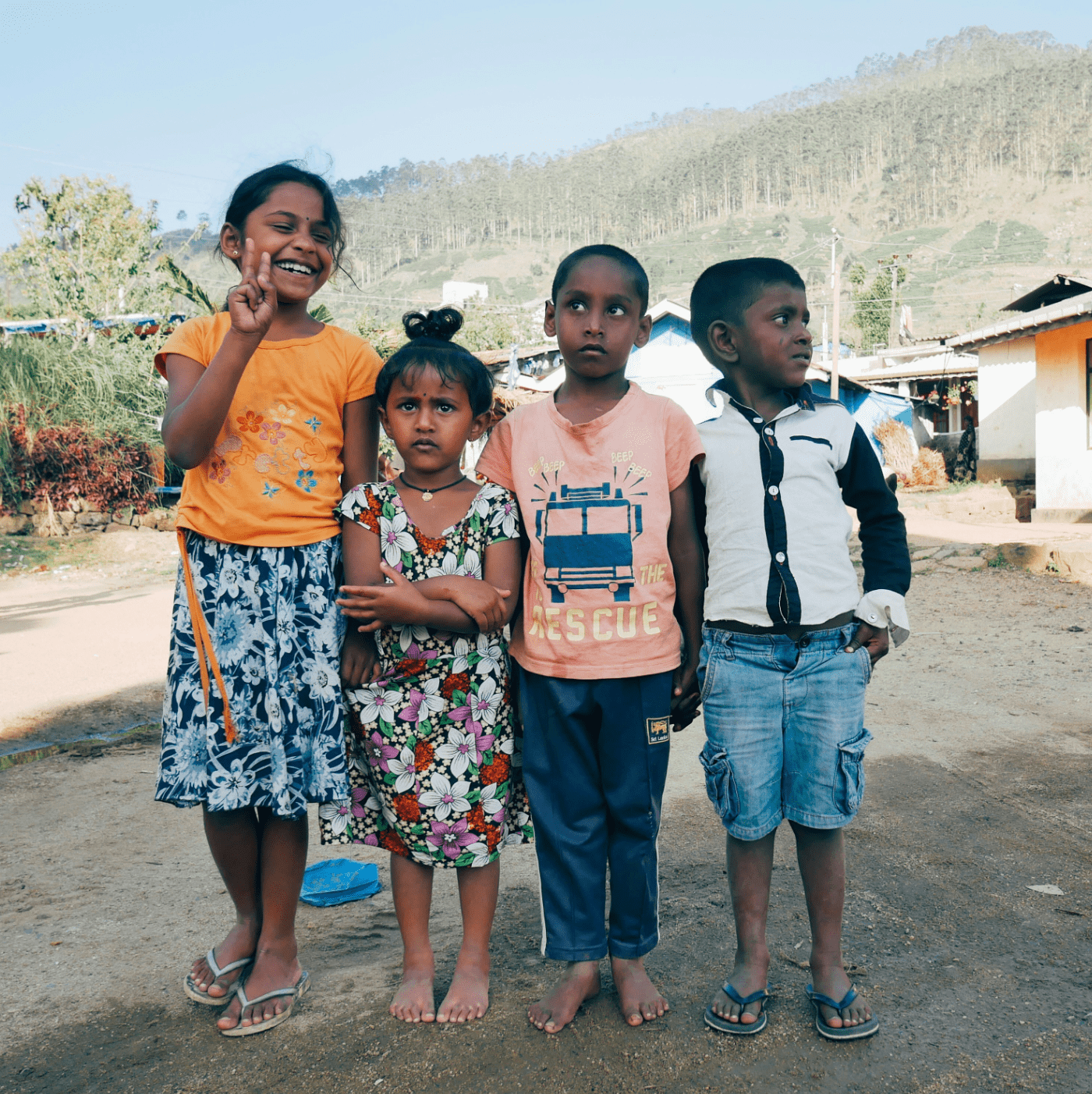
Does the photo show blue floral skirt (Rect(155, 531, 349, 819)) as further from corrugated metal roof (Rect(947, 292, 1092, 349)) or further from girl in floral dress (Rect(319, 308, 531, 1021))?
corrugated metal roof (Rect(947, 292, 1092, 349))

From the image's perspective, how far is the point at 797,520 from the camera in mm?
1924

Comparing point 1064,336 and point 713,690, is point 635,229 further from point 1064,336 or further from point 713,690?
point 713,690

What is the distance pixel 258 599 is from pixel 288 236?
78cm

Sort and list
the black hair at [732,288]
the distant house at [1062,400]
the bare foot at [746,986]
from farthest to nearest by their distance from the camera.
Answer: the distant house at [1062,400] → the black hair at [732,288] → the bare foot at [746,986]

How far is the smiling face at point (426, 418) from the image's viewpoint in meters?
1.96

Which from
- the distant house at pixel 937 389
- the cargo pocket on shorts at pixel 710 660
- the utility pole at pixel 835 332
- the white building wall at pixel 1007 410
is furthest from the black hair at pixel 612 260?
the distant house at pixel 937 389

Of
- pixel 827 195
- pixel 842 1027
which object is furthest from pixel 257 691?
pixel 827 195

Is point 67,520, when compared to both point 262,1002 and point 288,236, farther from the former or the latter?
point 262,1002

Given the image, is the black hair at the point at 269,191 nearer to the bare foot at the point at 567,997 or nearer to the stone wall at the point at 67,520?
the bare foot at the point at 567,997

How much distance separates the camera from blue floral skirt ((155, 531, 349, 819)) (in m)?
1.86

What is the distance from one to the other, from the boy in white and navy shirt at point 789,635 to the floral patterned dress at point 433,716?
18.5 inches

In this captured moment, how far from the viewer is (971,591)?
757cm

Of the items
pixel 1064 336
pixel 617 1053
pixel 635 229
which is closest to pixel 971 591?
pixel 1064 336

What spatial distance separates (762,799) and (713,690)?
9.5 inches
